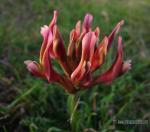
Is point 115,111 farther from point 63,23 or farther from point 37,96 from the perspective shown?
point 63,23

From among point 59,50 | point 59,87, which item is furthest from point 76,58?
point 59,87

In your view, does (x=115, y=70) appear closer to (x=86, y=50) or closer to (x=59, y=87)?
(x=86, y=50)

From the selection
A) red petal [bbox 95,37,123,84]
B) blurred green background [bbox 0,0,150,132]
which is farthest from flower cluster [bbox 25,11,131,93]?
blurred green background [bbox 0,0,150,132]

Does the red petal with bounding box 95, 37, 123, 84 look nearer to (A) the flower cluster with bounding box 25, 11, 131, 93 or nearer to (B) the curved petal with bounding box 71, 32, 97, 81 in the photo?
(A) the flower cluster with bounding box 25, 11, 131, 93

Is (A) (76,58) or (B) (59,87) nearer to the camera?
(A) (76,58)

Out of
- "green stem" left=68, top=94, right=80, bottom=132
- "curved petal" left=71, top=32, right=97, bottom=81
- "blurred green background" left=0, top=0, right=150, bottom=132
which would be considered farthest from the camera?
"blurred green background" left=0, top=0, right=150, bottom=132

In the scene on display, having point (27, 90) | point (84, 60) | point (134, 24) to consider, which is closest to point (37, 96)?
point (27, 90)
